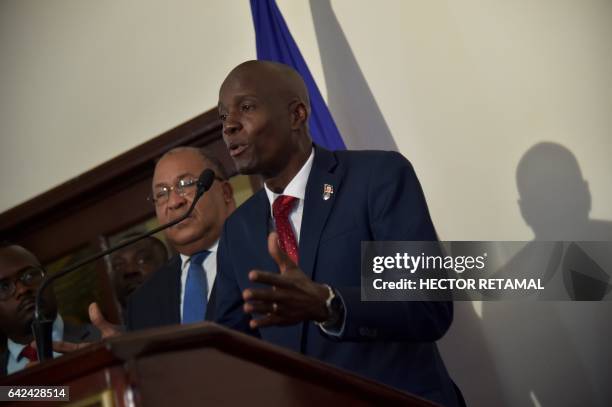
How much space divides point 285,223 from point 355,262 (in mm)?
271

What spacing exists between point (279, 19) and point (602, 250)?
1.67 metres

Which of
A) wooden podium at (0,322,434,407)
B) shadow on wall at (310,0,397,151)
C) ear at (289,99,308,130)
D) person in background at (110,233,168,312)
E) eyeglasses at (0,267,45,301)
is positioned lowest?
wooden podium at (0,322,434,407)

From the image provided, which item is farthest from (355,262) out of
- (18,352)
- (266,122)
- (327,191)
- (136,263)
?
(136,263)

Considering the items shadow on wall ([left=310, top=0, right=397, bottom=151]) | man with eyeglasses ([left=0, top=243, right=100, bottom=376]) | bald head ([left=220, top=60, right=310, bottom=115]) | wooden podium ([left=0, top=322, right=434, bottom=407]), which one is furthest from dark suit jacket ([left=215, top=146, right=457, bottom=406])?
man with eyeglasses ([left=0, top=243, right=100, bottom=376])

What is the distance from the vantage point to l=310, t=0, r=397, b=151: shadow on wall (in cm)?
409

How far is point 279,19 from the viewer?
13.7 feet

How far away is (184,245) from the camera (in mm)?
3512

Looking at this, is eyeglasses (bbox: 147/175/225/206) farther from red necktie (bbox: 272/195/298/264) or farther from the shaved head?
red necktie (bbox: 272/195/298/264)

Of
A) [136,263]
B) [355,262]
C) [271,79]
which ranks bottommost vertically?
[355,262]

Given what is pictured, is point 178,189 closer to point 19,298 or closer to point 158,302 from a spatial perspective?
point 158,302

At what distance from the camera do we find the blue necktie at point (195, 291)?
3.30 metres

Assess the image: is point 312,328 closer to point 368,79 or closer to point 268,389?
point 268,389

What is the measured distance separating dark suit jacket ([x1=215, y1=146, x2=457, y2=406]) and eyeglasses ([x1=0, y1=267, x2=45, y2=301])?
1.46 metres

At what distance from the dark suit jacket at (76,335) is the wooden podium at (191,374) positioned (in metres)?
2.11
